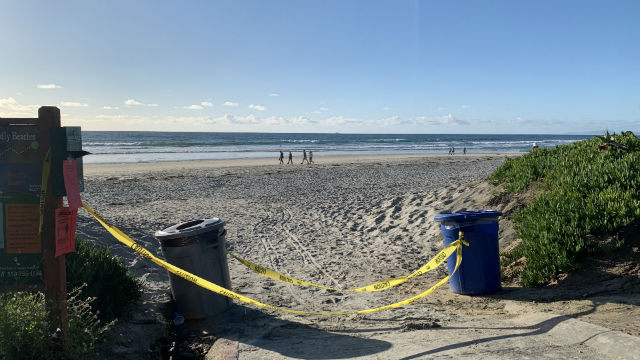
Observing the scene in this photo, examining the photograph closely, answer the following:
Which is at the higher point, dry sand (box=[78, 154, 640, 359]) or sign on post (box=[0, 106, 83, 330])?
sign on post (box=[0, 106, 83, 330])

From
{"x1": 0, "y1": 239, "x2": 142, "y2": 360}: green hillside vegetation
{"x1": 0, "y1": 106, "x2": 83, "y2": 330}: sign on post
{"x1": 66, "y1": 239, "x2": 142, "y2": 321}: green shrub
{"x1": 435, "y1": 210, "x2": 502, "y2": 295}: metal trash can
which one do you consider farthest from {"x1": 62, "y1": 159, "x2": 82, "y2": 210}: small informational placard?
{"x1": 435, "y1": 210, "x2": 502, "y2": 295}: metal trash can

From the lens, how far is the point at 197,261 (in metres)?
5.21

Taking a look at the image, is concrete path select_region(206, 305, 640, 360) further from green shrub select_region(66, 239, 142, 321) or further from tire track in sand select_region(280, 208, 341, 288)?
tire track in sand select_region(280, 208, 341, 288)

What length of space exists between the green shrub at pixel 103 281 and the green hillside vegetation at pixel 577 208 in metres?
4.84

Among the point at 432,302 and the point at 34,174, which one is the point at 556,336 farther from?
the point at 34,174

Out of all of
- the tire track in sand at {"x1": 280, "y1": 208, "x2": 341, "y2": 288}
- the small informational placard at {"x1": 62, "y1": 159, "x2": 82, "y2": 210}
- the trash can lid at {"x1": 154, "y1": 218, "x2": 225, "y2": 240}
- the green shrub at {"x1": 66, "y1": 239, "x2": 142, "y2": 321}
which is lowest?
the tire track in sand at {"x1": 280, "y1": 208, "x2": 341, "y2": 288}

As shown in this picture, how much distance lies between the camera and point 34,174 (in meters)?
3.92

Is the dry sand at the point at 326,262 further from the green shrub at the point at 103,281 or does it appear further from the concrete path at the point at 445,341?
the green shrub at the point at 103,281

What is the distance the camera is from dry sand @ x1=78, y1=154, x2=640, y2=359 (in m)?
4.76

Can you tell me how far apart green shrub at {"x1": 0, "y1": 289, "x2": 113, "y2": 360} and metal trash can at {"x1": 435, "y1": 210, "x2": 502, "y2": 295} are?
4046 mm

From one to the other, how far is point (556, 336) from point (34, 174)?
183 inches

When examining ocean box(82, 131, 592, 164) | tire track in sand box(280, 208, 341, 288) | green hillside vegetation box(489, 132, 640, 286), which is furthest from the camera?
ocean box(82, 131, 592, 164)

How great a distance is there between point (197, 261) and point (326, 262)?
11.4ft

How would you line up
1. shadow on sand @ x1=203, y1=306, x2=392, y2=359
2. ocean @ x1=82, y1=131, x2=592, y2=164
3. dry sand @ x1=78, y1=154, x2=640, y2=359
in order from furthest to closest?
ocean @ x1=82, y1=131, x2=592, y2=164 < dry sand @ x1=78, y1=154, x2=640, y2=359 < shadow on sand @ x1=203, y1=306, x2=392, y2=359
